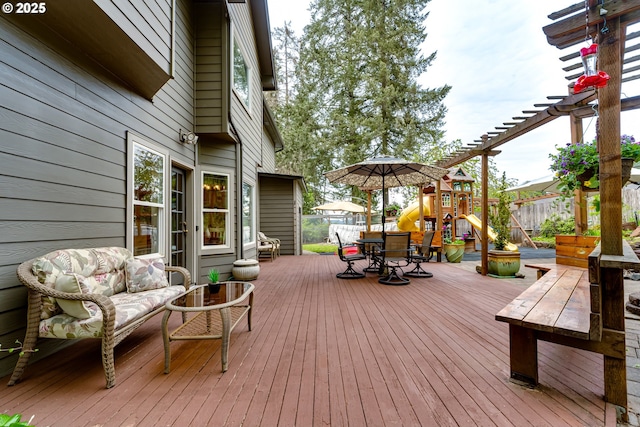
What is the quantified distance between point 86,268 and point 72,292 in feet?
1.71

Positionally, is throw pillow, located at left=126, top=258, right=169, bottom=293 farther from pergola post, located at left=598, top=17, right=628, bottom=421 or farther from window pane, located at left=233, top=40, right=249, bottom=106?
window pane, located at left=233, top=40, right=249, bottom=106

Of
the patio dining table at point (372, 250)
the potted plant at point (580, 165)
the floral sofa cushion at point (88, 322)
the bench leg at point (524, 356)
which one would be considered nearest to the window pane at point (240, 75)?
the patio dining table at point (372, 250)

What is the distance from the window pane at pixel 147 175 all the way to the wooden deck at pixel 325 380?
1608mm

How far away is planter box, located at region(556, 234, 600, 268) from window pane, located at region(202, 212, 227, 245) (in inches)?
212

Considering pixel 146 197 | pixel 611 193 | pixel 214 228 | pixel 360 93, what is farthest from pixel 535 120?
pixel 360 93

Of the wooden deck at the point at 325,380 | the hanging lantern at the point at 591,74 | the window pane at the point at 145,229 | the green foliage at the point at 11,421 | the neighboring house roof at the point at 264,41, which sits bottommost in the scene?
the wooden deck at the point at 325,380

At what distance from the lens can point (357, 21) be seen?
15.4 meters

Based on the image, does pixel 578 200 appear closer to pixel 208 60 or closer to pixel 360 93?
pixel 208 60

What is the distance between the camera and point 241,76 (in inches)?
237

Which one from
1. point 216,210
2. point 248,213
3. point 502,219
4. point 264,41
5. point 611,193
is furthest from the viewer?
point 264,41

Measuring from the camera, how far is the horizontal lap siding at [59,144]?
206cm

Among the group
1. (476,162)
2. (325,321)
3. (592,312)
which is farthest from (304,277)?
(476,162)

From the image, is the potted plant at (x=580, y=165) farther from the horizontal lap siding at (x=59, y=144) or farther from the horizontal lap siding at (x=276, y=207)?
the horizontal lap siding at (x=276, y=207)

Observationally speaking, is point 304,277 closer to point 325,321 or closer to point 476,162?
point 325,321
